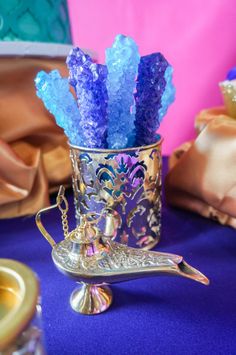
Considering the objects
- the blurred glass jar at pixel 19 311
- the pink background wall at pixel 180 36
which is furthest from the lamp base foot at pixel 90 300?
the pink background wall at pixel 180 36

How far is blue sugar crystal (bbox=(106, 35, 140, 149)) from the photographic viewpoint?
34 centimetres

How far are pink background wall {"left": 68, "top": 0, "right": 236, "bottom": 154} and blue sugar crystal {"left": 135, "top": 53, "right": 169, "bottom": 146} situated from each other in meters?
0.34

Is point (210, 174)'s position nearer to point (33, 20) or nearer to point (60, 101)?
point (60, 101)

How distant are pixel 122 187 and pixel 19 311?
0.21 meters

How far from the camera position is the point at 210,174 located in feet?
1.46

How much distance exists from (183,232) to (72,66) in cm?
23

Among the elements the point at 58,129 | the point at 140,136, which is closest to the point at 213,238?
the point at 140,136

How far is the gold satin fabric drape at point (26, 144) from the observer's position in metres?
0.50

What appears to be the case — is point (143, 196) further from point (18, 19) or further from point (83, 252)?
point (18, 19)

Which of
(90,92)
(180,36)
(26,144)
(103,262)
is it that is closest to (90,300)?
(103,262)

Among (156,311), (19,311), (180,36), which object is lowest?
(156,311)

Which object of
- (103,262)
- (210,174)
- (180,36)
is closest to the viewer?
(103,262)

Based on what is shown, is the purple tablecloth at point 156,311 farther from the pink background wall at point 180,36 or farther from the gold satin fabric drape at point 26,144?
the pink background wall at point 180,36

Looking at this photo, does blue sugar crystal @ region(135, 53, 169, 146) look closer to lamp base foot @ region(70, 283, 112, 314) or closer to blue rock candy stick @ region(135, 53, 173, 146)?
blue rock candy stick @ region(135, 53, 173, 146)
